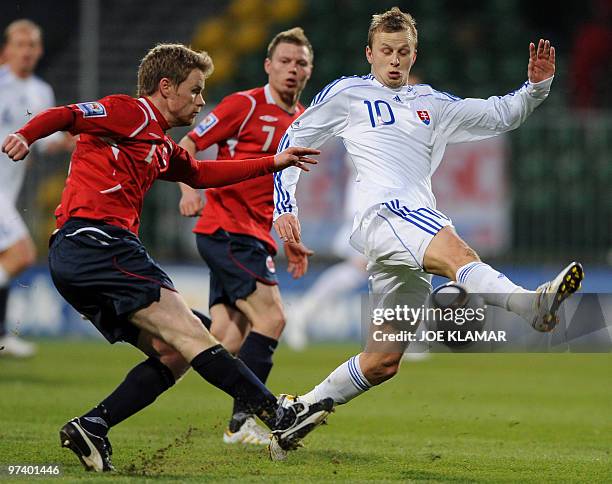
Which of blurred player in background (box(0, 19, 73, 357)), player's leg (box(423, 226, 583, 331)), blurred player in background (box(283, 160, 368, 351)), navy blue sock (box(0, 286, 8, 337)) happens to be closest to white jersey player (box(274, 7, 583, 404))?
player's leg (box(423, 226, 583, 331))

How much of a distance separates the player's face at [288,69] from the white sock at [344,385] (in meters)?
2.08

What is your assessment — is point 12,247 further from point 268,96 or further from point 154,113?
point 154,113

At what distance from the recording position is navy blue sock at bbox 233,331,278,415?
6.54 meters

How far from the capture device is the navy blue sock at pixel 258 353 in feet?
21.5

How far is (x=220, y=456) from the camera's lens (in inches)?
224

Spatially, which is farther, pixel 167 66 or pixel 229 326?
pixel 229 326

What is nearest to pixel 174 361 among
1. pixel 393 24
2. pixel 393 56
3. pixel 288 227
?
pixel 288 227

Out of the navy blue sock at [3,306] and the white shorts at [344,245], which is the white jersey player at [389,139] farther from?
the white shorts at [344,245]

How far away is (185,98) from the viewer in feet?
17.4

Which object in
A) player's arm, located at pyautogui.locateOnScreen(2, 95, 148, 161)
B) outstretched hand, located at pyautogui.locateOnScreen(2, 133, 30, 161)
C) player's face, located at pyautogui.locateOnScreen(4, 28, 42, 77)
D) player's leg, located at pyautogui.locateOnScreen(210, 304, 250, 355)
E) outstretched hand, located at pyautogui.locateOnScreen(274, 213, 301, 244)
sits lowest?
player's leg, located at pyautogui.locateOnScreen(210, 304, 250, 355)

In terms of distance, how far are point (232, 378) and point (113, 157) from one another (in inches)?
44.7

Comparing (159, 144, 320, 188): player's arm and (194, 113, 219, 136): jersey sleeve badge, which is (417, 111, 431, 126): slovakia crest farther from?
(194, 113, 219, 136): jersey sleeve badge

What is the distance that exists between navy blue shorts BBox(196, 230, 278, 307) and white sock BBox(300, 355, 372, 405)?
121 cm

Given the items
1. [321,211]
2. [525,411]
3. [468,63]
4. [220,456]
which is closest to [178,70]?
[220,456]
